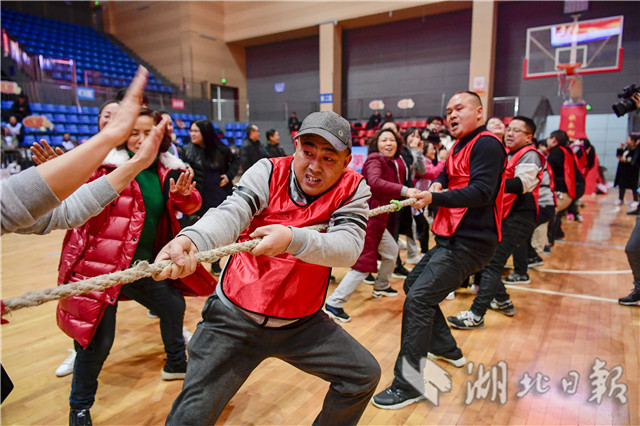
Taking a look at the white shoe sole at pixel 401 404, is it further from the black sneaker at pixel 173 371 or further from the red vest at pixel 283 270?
the black sneaker at pixel 173 371

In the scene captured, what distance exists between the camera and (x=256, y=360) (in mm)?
1628

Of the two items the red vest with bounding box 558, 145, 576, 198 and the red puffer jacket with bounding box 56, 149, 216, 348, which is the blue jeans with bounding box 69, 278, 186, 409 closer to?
the red puffer jacket with bounding box 56, 149, 216, 348

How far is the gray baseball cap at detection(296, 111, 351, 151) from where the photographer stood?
5.05 feet

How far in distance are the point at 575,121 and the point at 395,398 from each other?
10.9 meters

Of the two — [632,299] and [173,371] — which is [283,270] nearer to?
[173,371]

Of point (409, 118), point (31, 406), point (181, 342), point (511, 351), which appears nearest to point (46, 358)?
point (31, 406)

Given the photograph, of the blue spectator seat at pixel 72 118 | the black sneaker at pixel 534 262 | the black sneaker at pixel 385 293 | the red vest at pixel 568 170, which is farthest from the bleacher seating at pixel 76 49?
the black sneaker at pixel 534 262

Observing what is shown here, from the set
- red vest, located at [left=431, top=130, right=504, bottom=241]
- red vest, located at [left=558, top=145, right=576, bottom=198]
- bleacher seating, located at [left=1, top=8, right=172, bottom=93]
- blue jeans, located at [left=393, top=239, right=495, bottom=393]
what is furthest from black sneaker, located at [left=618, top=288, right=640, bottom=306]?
bleacher seating, located at [left=1, top=8, right=172, bottom=93]

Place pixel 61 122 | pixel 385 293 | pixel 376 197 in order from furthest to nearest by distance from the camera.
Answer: pixel 61 122 < pixel 385 293 < pixel 376 197

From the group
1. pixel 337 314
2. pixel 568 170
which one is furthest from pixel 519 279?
pixel 337 314

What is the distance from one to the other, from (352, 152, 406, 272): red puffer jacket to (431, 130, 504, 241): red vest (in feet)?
2.71

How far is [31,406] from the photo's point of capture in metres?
2.38

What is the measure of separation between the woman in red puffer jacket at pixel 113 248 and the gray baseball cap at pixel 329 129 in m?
0.74

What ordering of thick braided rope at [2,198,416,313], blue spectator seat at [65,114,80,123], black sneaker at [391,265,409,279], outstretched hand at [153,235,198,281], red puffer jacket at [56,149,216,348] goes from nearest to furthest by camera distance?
thick braided rope at [2,198,416,313], outstretched hand at [153,235,198,281], red puffer jacket at [56,149,216,348], black sneaker at [391,265,409,279], blue spectator seat at [65,114,80,123]
